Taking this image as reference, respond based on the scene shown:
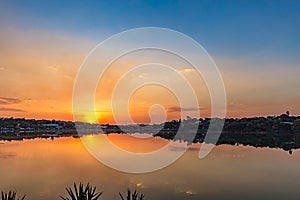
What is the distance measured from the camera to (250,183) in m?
12.3

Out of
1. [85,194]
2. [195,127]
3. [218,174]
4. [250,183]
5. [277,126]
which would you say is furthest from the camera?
[195,127]

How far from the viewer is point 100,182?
12672mm

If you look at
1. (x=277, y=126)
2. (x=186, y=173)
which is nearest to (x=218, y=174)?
(x=186, y=173)

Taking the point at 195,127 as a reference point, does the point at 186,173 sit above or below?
below

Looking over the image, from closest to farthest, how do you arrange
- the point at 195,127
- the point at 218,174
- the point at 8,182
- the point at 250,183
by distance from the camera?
1. the point at 250,183
2. the point at 8,182
3. the point at 218,174
4. the point at 195,127

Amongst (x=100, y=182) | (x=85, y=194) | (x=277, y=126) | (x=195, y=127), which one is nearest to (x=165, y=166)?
(x=100, y=182)

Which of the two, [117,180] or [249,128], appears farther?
[249,128]

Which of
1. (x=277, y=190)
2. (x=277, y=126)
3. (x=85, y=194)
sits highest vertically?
(x=277, y=126)

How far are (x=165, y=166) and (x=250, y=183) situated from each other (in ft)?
19.8

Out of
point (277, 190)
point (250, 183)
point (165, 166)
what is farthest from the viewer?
point (165, 166)

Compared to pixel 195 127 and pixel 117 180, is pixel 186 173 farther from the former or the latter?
pixel 195 127

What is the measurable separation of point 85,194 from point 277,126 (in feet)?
236

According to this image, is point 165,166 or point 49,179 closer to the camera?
point 49,179

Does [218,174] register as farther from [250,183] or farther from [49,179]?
[49,179]
